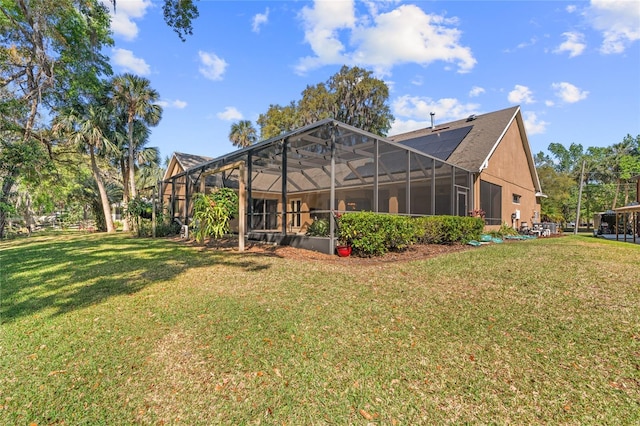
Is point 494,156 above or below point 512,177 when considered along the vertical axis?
above

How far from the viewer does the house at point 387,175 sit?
10.6m

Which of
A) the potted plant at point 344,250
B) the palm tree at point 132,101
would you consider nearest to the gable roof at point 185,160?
the palm tree at point 132,101

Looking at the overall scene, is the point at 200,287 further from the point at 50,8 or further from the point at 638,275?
the point at 50,8

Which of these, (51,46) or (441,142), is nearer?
(51,46)

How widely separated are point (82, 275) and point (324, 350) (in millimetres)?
5654

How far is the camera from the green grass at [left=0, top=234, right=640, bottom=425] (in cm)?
205

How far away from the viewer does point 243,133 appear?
28031 millimetres

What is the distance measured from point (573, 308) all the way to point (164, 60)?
13205mm

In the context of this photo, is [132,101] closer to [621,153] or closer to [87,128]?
[87,128]

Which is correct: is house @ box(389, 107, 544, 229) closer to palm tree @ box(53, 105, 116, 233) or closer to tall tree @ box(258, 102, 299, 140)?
tall tree @ box(258, 102, 299, 140)

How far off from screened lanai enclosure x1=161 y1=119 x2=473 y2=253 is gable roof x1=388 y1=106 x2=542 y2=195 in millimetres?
1160

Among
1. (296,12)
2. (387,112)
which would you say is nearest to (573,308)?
(296,12)

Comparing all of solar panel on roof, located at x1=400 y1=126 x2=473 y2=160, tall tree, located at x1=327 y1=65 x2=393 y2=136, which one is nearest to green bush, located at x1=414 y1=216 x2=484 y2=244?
solar panel on roof, located at x1=400 y1=126 x2=473 y2=160

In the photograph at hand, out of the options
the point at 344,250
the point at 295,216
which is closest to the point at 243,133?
the point at 295,216
